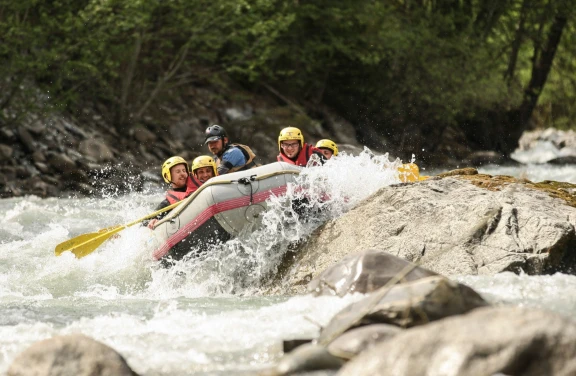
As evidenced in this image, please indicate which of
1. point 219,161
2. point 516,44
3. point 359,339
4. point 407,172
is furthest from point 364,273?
point 516,44

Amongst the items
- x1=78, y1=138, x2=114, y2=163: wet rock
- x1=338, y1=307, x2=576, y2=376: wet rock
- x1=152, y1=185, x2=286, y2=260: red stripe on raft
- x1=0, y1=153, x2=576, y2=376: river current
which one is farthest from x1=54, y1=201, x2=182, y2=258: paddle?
x1=78, y1=138, x2=114, y2=163: wet rock

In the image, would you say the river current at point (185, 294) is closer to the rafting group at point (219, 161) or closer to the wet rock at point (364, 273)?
the wet rock at point (364, 273)

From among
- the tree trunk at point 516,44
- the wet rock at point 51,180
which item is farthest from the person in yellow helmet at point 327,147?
the tree trunk at point 516,44

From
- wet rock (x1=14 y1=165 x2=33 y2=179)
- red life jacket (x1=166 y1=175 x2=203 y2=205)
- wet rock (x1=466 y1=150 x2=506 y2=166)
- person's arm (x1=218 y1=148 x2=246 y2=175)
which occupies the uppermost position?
person's arm (x1=218 y1=148 x2=246 y2=175)

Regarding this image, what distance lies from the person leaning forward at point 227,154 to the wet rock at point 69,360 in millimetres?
4781

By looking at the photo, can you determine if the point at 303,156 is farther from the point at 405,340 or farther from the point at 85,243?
the point at 405,340

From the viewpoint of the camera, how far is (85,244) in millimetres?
8531

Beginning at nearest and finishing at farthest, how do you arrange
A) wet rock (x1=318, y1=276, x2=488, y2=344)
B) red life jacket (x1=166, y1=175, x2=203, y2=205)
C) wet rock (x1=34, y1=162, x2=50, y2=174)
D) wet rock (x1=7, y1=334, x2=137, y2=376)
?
wet rock (x1=7, y1=334, x2=137, y2=376) < wet rock (x1=318, y1=276, x2=488, y2=344) < red life jacket (x1=166, y1=175, x2=203, y2=205) < wet rock (x1=34, y1=162, x2=50, y2=174)

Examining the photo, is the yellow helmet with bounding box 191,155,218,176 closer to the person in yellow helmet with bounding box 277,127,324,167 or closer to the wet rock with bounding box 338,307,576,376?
the person in yellow helmet with bounding box 277,127,324,167

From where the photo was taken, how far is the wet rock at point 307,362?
3.86 m

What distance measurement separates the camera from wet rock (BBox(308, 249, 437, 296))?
5.15 metres

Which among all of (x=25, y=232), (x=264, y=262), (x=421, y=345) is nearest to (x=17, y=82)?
(x=25, y=232)

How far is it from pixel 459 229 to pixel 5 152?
10.3 meters

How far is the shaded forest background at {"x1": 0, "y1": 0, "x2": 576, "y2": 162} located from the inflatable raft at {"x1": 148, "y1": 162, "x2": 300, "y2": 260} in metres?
9.50
